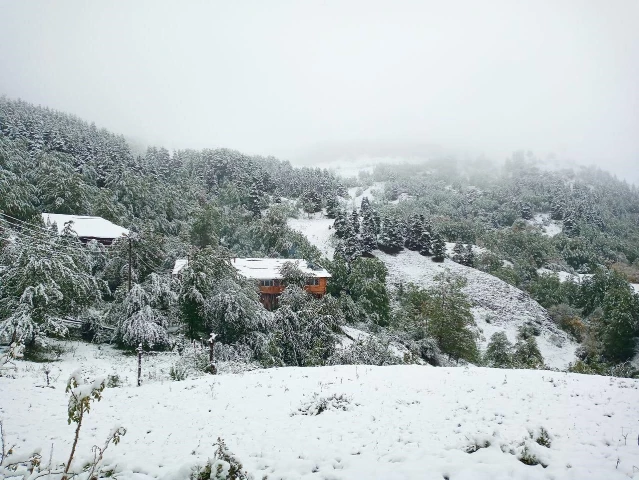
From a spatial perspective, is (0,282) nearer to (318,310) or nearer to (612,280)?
(318,310)

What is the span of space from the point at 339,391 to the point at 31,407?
888 centimetres

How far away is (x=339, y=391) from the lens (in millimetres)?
10414

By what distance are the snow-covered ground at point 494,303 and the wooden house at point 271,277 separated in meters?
14.6

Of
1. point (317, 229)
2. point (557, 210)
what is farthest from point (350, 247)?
point (557, 210)

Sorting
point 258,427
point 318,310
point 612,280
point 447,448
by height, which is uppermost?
point 447,448

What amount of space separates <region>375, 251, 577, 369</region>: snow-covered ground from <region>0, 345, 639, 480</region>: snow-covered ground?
3174 centimetres

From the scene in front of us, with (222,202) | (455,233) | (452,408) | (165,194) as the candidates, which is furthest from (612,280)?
(165,194)

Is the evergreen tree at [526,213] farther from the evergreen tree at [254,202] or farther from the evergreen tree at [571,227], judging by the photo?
the evergreen tree at [254,202]

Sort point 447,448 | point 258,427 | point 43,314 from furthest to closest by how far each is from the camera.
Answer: point 43,314
point 258,427
point 447,448

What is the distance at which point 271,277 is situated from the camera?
3456cm

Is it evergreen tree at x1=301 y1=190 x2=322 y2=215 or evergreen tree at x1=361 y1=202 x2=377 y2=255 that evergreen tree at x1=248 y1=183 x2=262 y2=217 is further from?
evergreen tree at x1=361 y1=202 x2=377 y2=255

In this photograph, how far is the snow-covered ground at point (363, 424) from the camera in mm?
6230

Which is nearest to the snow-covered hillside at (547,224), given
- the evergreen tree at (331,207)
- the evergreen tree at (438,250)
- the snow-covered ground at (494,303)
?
the evergreen tree at (438,250)

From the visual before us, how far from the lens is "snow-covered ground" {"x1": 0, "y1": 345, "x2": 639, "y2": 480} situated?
6.23 m
